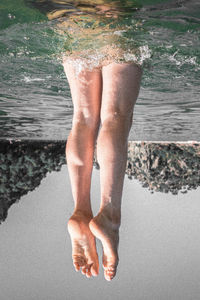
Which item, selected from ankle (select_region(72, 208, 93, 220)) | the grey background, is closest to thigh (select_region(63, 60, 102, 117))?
ankle (select_region(72, 208, 93, 220))

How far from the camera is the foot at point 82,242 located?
708 mm

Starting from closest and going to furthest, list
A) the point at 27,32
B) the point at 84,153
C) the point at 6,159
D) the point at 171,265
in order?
the point at 27,32
the point at 84,153
the point at 171,265
the point at 6,159

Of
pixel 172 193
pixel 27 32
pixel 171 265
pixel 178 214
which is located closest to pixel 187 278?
pixel 171 265

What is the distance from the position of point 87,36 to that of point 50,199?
3.27 metres

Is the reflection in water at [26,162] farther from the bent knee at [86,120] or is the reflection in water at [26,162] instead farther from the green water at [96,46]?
the bent knee at [86,120]

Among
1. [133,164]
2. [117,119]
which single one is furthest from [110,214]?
[133,164]

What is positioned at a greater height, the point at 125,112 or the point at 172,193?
the point at 125,112

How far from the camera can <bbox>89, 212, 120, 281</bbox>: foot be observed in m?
0.66

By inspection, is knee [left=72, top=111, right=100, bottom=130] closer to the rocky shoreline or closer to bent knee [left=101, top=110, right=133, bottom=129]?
bent knee [left=101, top=110, right=133, bottom=129]

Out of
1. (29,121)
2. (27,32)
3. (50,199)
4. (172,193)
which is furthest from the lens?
(172,193)

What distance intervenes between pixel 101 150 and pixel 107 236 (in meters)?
0.16

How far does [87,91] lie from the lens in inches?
30.1

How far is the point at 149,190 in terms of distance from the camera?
413cm

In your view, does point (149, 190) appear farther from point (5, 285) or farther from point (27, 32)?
point (27, 32)
